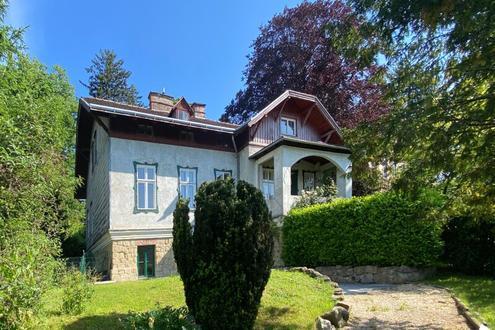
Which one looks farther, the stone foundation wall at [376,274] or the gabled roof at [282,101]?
the gabled roof at [282,101]

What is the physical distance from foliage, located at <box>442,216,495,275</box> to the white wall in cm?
1099

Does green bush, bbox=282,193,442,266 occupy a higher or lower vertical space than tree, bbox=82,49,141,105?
lower

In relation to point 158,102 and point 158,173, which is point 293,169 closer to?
point 158,173

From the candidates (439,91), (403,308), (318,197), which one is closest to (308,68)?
(318,197)

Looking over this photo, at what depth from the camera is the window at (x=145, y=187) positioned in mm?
18297

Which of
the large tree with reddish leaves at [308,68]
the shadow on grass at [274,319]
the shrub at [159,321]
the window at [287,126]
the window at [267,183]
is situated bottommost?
the shadow on grass at [274,319]

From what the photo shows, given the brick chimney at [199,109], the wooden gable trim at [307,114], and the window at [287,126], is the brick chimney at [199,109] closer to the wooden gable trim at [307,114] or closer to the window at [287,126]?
the window at [287,126]

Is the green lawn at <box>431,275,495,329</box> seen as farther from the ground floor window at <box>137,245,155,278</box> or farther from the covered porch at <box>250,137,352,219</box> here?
the ground floor window at <box>137,245,155,278</box>

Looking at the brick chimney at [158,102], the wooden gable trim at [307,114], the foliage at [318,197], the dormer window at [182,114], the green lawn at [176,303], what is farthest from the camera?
the brick chimney at [158,102]

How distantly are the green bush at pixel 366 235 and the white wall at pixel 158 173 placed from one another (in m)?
5.92

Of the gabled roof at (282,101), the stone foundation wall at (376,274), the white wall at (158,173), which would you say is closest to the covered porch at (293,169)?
the gabled roof at (282,101)

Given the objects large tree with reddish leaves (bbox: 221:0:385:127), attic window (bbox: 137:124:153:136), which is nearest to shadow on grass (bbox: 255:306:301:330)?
attic window (bbox: 137:124:153:136)

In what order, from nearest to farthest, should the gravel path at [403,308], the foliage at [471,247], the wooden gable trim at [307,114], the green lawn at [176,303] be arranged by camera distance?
the green lawn at [176,303]
the gravel path at [403,308]
the foliage at [471,247]
the wooden gable trim at [307,114]

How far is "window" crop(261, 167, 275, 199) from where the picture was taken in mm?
20859
